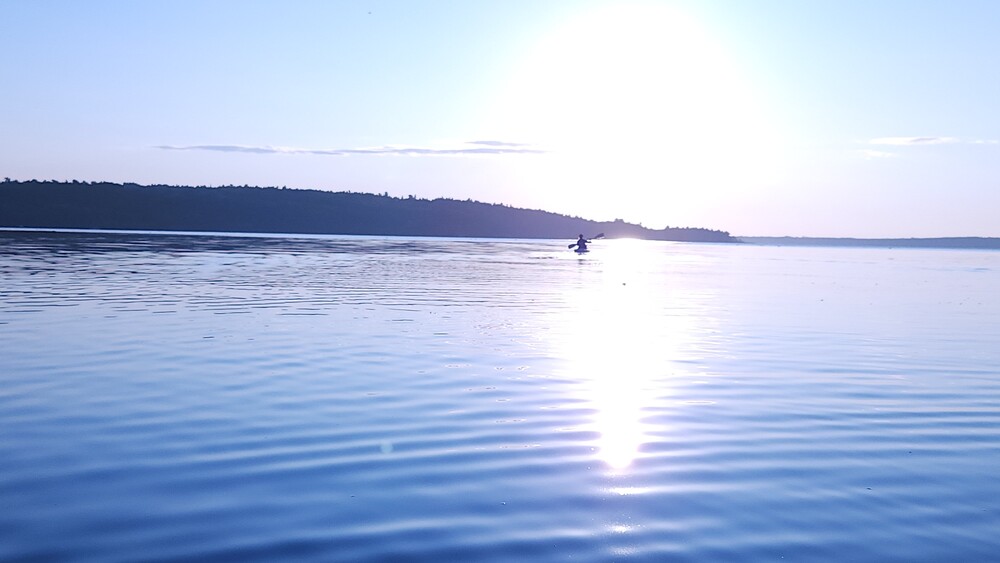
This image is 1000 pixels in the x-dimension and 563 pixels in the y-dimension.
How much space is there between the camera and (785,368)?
18219 millimetres

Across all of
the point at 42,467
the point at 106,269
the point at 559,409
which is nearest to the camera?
the point at 42,467

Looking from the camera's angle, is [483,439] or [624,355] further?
[624,355]

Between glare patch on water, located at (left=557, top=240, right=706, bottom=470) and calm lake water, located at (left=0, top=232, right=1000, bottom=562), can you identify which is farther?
glare patch on water, located at (left=557, top=240, right=706, bottom=470)

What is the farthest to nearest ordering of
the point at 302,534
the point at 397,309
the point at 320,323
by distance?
the point at 397,309 → the point at 320,323 → the point at 302,534

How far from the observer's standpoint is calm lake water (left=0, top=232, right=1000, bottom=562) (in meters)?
7.75

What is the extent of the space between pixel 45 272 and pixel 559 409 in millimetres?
34806

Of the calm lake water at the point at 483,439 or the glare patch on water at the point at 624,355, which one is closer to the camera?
the calm lake water at the point at 483,439

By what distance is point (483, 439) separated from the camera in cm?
1142

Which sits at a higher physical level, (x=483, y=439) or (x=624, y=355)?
(x=483, y=439)

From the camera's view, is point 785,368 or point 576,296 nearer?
point 785,368

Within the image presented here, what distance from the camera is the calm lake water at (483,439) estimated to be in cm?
Result: 775

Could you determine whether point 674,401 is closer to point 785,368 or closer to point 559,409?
point 559,409

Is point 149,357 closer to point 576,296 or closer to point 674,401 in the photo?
point 674,401

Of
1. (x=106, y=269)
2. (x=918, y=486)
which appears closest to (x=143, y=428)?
(x=918, y=486)
